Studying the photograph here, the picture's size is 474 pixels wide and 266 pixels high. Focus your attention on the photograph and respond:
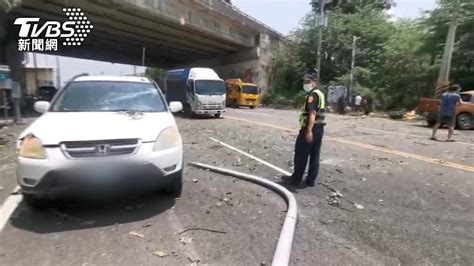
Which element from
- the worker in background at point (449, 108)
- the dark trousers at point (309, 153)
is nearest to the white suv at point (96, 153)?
the dark trousers at point (309, 153)

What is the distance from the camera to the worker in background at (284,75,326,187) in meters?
5.85

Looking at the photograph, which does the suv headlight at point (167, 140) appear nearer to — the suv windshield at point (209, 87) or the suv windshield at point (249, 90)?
the suv windshield at point (209, 87)

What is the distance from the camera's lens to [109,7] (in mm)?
22594

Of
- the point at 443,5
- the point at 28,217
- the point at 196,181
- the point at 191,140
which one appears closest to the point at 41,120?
the point at 28,217

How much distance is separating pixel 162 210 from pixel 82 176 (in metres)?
1.11

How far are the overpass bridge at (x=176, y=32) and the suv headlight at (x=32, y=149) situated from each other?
7.04 meters

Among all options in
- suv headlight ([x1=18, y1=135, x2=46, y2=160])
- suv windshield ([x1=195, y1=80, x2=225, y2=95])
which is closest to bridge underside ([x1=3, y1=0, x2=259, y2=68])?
suv windshield ([x1=195, y1=80, x2=225, y2=95])

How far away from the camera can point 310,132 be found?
18.9 feet

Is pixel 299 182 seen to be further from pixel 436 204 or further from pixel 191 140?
pixel 191 140

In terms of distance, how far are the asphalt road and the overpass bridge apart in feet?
25.4

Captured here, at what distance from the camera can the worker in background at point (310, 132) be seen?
5.85m

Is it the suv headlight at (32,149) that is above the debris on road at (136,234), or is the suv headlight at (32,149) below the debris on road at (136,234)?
above

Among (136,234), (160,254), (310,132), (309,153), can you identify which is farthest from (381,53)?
(160,254)

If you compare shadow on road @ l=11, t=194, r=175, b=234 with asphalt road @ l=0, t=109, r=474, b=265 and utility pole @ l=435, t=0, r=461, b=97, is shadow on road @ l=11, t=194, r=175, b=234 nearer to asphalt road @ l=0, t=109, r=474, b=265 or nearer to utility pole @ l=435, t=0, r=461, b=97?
asphalt road @ l=0, t=109, r=474, b=265
